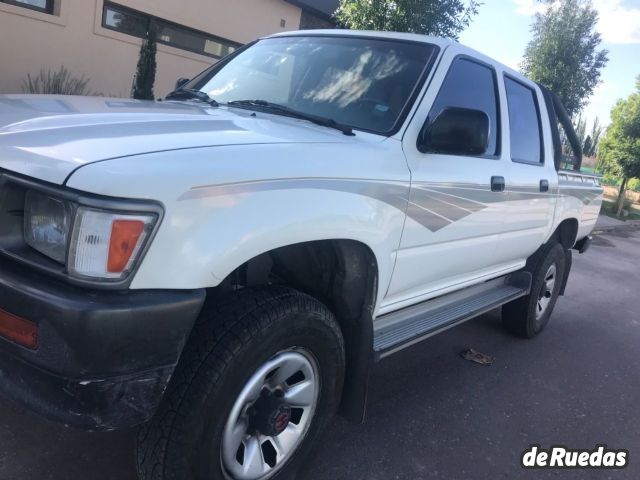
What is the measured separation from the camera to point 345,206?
2.38 m

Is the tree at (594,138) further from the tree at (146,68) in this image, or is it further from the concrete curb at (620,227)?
the tree at (146,68)

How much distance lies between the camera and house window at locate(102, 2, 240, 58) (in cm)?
1027

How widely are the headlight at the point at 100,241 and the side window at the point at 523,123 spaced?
9.81ft

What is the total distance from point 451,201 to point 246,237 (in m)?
1.55

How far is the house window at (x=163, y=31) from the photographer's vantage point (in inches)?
404

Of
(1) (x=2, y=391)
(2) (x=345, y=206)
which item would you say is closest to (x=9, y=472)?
(1) (x=2, y=391)

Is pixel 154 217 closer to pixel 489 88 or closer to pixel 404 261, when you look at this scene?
pixel 404 261

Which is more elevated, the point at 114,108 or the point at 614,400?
the point at 114,108

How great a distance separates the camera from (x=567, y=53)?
54.0 feet

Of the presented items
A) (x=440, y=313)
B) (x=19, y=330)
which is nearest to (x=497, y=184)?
(x=440, y=313)

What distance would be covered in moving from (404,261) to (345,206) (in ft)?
2.19
